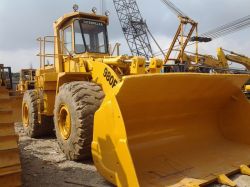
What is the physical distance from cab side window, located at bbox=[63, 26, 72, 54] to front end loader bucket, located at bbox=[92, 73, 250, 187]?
116 inches

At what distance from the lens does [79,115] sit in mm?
5250

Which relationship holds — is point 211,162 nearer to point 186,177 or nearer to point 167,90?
point 186,177

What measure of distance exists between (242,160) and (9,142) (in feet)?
10.3

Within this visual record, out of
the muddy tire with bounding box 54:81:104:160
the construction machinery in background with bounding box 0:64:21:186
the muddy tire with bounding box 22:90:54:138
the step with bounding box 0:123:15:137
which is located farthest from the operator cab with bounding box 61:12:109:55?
the step with bounding box 0:123:15:137

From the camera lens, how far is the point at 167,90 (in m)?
4.71

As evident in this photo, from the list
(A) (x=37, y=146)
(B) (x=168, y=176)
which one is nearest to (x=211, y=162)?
(B) (x=168, y=176)

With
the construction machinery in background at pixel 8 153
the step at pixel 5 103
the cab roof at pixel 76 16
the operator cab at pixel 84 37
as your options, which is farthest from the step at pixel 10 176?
the cab roof at pixel 76 16

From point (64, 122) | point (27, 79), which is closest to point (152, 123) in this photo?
point (64, 122)

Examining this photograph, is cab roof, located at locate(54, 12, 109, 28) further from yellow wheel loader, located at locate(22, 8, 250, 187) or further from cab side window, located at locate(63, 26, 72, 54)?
yellow wheel loader, located at locate(22, 8, 250, 187)

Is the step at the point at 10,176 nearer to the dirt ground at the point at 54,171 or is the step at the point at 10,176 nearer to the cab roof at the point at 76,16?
the dirt ground at the point at 54,171

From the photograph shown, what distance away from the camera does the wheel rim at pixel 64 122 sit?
578 centimetres

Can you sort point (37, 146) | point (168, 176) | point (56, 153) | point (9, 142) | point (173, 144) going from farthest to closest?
point (37, 146) < point (56, 153) < point (173, 144) < point (168, 176) < point (9, 142)

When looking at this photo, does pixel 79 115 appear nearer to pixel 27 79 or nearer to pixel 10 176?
pixel 10 176

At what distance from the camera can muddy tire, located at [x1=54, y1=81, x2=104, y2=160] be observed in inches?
206
